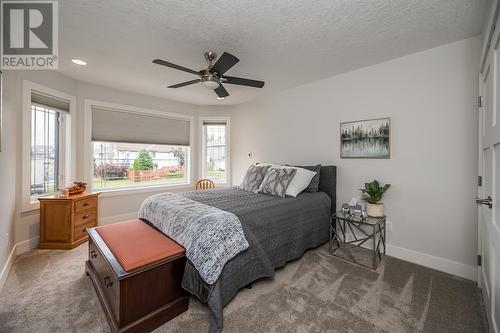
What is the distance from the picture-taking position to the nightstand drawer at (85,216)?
294 cm

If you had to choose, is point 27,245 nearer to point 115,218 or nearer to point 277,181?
point 115,218

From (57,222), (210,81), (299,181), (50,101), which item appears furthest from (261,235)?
(50,101)

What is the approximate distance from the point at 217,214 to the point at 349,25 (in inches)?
82.1

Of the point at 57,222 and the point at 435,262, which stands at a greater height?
the point at 57,222

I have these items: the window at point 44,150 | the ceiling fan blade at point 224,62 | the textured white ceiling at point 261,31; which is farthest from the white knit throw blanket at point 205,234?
the window at point 44,150

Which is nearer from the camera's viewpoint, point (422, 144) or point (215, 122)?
point (422, 144)

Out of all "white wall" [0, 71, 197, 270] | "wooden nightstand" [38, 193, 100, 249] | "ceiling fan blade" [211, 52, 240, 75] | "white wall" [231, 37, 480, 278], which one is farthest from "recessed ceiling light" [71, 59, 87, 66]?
"white wall" [231, 37, 480, 278]

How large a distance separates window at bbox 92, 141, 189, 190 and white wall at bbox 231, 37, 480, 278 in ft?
10.0

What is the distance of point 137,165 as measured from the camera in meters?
4.23

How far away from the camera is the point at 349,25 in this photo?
6.48 ft

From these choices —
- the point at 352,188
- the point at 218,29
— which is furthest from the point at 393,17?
the point at 352,188

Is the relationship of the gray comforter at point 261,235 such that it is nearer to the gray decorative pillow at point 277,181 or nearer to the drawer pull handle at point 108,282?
the gray decorative pillow at point 277,181

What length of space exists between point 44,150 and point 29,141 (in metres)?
0.34

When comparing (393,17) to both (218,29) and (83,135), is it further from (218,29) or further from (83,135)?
(83,135)
